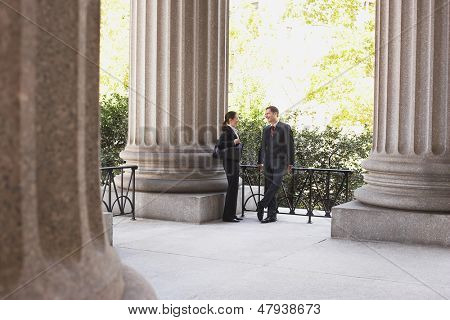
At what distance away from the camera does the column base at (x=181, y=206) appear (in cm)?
1131

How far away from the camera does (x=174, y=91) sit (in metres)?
11.9

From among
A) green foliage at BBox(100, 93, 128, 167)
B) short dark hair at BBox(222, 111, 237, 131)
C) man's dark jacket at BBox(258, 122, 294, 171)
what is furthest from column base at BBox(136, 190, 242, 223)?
green foliage at BBox(100, 93, 128, 167)

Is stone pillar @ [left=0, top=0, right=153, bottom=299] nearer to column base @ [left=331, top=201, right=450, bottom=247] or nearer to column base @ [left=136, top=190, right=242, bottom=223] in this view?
column base @ [left=331, top=201, right=450, bottom=247]

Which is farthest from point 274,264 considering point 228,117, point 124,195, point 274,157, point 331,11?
point 331,11

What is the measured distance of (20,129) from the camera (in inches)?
89.7

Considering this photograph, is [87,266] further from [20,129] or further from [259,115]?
[259,115]

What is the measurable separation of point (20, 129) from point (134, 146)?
1006 centimetres

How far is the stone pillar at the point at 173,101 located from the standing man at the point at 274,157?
3.39 ft

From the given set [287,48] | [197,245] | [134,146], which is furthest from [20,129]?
[287,48]

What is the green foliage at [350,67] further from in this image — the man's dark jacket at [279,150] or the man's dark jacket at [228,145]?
the man's dark jacket at [228,145]

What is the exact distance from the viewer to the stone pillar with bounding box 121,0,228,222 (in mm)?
11773

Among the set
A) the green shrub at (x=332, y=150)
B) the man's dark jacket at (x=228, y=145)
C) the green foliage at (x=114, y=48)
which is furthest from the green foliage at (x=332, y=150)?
the green foliage at (x=114, y=48)

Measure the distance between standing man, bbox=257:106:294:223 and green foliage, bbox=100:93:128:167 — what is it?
942cm

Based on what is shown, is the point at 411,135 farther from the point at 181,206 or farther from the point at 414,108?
the point at 181,206
